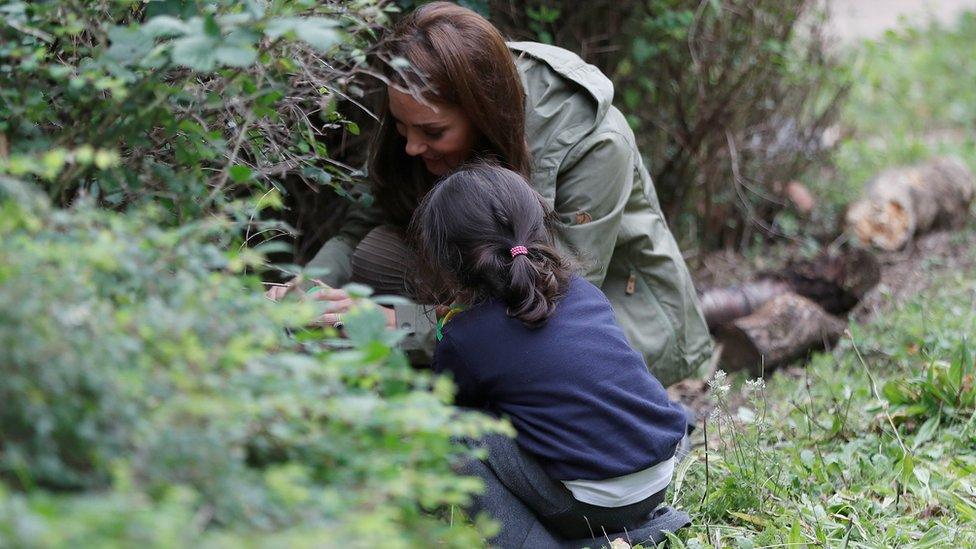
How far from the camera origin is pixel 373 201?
321cm

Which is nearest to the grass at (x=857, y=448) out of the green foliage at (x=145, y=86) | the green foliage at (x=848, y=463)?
the green foliage at (x=848, y=463)

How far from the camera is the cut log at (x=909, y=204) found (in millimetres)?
5566

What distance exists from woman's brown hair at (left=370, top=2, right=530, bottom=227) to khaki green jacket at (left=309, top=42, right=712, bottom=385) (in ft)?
0.37

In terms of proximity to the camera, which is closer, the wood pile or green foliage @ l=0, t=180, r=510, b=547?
green foliage @ l=0, t=180, r=510, b=547

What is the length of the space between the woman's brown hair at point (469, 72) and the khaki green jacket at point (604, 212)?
113 millimetres

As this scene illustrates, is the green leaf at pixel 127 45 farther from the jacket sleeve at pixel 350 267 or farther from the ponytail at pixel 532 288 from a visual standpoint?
the jacket sleeve at pixel 350 267

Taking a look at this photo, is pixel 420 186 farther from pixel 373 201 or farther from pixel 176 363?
pixel 176 363

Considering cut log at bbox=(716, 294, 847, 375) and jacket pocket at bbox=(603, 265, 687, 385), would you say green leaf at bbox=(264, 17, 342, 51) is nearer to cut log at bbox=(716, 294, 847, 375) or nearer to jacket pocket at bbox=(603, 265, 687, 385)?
jacket pocket at bbox=(603, 265, 687, 385)

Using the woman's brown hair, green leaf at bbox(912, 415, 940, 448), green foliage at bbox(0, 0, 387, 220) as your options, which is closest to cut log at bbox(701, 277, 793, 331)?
green leaf at bbox(912, 415, 940, 448)

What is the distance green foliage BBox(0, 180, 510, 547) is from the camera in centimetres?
115

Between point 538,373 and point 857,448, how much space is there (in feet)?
3.93

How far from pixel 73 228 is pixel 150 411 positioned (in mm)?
401

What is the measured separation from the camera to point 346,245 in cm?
343

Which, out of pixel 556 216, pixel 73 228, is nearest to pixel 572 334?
pixel 556 216
